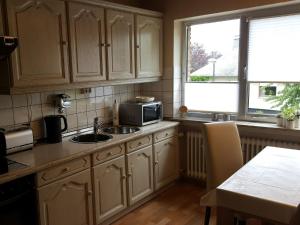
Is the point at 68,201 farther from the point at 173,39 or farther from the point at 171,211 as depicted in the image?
the point at 173,39

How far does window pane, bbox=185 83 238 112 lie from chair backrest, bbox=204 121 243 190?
3.02 ft

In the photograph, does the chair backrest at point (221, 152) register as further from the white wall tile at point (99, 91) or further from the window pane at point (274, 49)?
the white wall tile at point (99, 91)

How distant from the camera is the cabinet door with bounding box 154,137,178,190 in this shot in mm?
3039

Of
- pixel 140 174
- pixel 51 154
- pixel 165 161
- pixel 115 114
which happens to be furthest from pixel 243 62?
pixel 51 154

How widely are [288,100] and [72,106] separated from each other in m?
2.18

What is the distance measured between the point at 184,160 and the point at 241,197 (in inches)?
81.0

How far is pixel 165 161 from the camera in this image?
10.4 feet

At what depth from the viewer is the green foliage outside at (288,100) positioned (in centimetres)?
271

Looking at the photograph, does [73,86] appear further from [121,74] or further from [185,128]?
[185,128]

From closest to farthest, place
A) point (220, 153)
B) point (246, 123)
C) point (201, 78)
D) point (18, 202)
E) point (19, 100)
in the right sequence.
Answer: point (18, 202)
point (220, 153)
point (19, 100)
point (246, 123)
point (201, 78)

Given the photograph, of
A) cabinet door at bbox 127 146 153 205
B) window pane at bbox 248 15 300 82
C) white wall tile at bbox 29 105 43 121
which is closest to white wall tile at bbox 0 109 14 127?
white wall tile at bbox 29 105 43 121

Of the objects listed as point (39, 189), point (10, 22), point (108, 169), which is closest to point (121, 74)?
point (108, 169)

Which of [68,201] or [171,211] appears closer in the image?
[68,201]

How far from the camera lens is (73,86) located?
2.39 m
